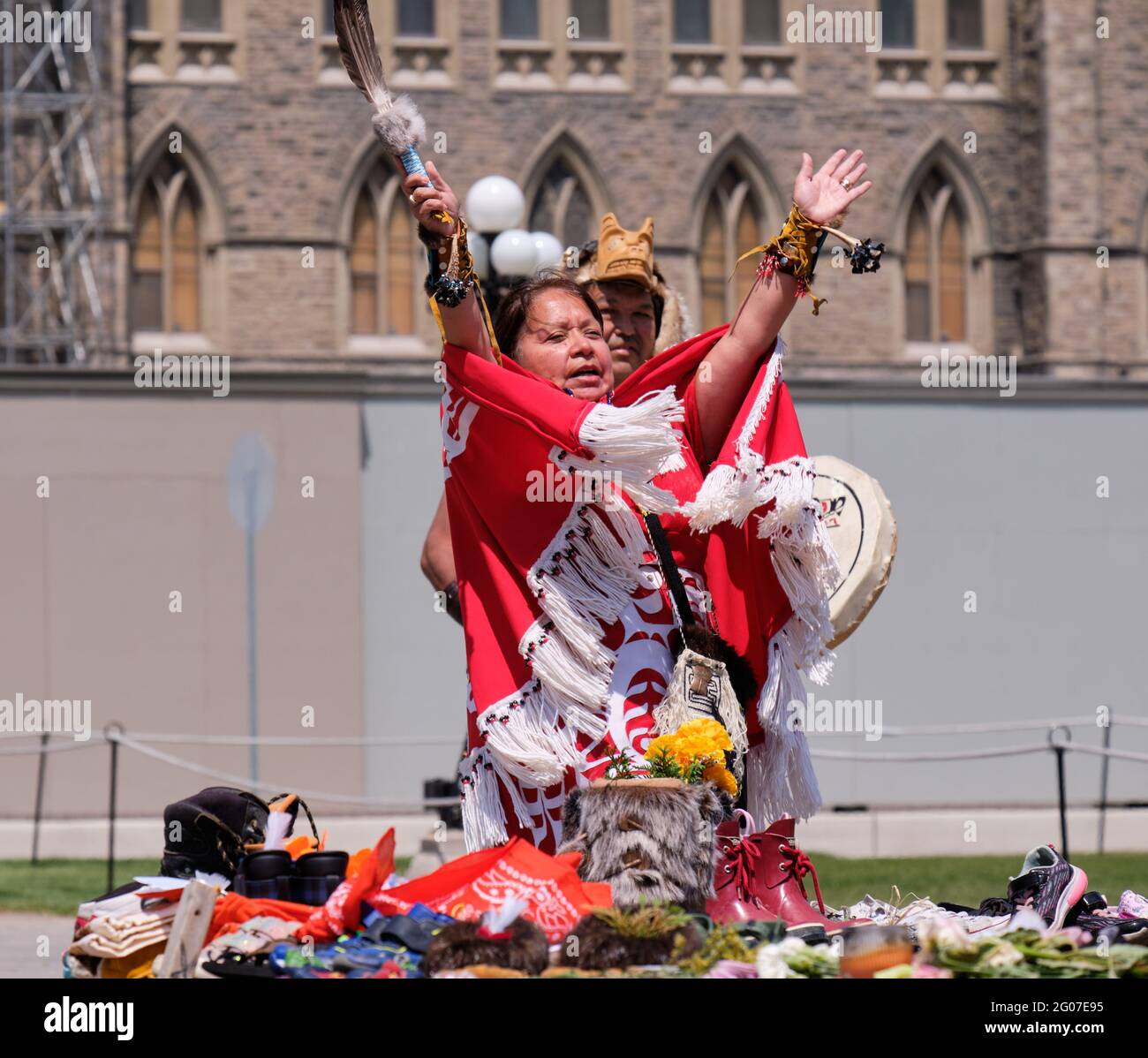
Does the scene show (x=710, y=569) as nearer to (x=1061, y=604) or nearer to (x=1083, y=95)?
(x=1061, y=604)

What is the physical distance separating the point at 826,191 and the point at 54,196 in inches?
1058

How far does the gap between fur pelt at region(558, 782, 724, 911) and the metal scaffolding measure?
26.0 meters

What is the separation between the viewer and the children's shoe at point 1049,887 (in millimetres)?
4121

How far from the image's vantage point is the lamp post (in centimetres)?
1063

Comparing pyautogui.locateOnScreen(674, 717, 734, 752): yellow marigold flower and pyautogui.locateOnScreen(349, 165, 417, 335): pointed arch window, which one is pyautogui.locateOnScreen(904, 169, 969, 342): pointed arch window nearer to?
pyautogui.locateOnScreen(349, 165, 417, 335): pointed arch window

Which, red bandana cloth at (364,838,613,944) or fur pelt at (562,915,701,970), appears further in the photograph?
red bandana cloth at (364,838,613,944)

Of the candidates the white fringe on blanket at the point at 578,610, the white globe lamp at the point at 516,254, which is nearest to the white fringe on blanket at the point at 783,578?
the white fringe on blanket at the point at 578,610

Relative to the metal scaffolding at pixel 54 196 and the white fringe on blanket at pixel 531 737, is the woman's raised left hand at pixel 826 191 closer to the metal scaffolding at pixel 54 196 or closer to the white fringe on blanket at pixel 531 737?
the white fringe on blanket at pixel 531 737

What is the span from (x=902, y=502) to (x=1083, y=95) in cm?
1702

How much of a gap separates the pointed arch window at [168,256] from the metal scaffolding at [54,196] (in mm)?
1036

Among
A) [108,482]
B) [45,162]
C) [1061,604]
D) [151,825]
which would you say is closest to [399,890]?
[151,825]

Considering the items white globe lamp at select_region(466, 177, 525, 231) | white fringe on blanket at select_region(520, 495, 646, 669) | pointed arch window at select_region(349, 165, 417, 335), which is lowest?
white fringe on blanket at select_region(520, 495, 646, 669)

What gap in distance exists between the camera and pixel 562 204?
100ft

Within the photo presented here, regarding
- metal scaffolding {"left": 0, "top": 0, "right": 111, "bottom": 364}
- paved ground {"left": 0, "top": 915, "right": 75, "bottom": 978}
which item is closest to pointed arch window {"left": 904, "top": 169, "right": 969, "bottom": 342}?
metal scaffolding {"left": 0, "top": 0, "right": 111, "bottom": 364}
